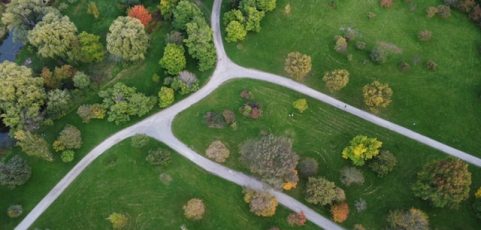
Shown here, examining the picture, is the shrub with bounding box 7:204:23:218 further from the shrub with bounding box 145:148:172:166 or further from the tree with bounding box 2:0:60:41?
the tree with bounding box 2:0:60:41

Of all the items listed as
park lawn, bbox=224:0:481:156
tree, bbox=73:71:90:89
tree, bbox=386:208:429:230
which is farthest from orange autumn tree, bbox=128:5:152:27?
tree, bbox=386:208:429:230

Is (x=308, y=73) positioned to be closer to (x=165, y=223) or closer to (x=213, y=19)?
(x=213, y=19)

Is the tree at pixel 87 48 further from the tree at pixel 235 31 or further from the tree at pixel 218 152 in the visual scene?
the tree at pixel 218 152

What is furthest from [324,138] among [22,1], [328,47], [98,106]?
[22,1]

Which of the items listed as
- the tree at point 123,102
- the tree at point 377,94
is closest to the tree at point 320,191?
the tree at point 377,94

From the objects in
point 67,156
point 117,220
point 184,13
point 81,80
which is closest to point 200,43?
point 184,13

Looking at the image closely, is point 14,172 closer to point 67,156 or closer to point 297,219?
point 67,156
